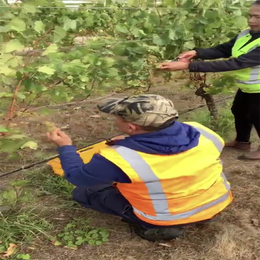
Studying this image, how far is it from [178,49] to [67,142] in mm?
1834

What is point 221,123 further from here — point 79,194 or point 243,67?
point 79,194

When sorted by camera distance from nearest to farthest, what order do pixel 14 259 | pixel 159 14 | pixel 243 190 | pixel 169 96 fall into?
pixel 14 259
pixel 243 190
pixel 159 14
pixel 169 96

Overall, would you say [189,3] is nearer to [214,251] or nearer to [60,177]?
[60,177]

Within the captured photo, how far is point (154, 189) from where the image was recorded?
2.19m

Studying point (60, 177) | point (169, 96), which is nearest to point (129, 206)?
point (60, 177)

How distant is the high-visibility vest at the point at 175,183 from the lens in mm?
2080

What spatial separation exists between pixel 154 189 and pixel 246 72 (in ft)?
5.16

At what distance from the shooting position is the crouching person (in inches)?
82.2

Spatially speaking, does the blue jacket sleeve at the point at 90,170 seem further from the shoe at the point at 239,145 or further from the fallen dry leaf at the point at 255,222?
the shoe at the point at 239,145

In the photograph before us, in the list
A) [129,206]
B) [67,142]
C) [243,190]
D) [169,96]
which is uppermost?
[67,142]

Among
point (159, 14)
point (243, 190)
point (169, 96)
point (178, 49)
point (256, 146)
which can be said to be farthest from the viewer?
point (169, 96)

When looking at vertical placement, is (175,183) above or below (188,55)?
below

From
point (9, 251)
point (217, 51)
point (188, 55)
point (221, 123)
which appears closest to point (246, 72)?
point (217, 51)

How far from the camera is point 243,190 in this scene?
3.05m
